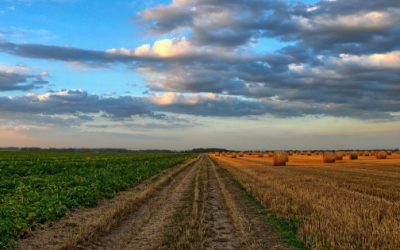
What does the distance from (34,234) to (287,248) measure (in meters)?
6.98

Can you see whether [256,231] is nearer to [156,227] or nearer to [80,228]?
[156,227]

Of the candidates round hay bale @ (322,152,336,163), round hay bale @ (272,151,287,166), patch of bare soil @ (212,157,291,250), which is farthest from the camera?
round hay bale @ (322,152,336,163)

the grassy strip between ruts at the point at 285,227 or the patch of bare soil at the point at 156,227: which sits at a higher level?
the grassy strip between ruts at the point at 285,227

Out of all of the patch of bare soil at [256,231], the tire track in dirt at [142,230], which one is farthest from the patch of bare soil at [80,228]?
the patch of bare soil at [256,231]

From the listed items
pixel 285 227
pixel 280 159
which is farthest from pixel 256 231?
pixel 280 159

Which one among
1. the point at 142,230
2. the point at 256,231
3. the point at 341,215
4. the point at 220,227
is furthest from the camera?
the point at 341,215

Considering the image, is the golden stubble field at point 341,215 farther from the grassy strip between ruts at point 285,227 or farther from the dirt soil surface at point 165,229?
the dirt soil surface at point 165,229

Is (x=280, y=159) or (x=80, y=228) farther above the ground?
(x=280, y=159)

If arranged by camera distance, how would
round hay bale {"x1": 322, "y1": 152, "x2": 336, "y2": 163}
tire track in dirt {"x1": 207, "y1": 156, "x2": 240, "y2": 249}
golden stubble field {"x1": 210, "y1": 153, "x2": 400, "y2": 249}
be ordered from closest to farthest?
1. golden stubble field {"x1": 210, "y1": 153, "x2": 400, "y2": 249}
2. tire track in dirt {"x1": 207, "y1": 156, "x2": 240, "y2": 249}
3. round hay bale {"x1": 322, "y1": 152, "x2": 336, "y2": 163}

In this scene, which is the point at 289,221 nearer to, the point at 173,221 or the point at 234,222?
the point at 234,222

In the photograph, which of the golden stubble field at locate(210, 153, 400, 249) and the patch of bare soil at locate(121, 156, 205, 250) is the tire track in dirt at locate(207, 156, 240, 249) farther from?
the golden stubble field at locate(210, 153, 400, 249)

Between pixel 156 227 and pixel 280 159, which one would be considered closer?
pixel 156 227

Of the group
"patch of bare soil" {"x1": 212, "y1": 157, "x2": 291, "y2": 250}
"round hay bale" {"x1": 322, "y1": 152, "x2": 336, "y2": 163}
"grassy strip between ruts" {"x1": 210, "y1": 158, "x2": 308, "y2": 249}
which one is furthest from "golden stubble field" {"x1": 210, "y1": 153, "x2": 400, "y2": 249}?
"round hay bale" {"x1": 322, "y1": 152, "x2": 336, "y2": 163}

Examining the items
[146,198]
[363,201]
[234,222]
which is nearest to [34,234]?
[234,222]
